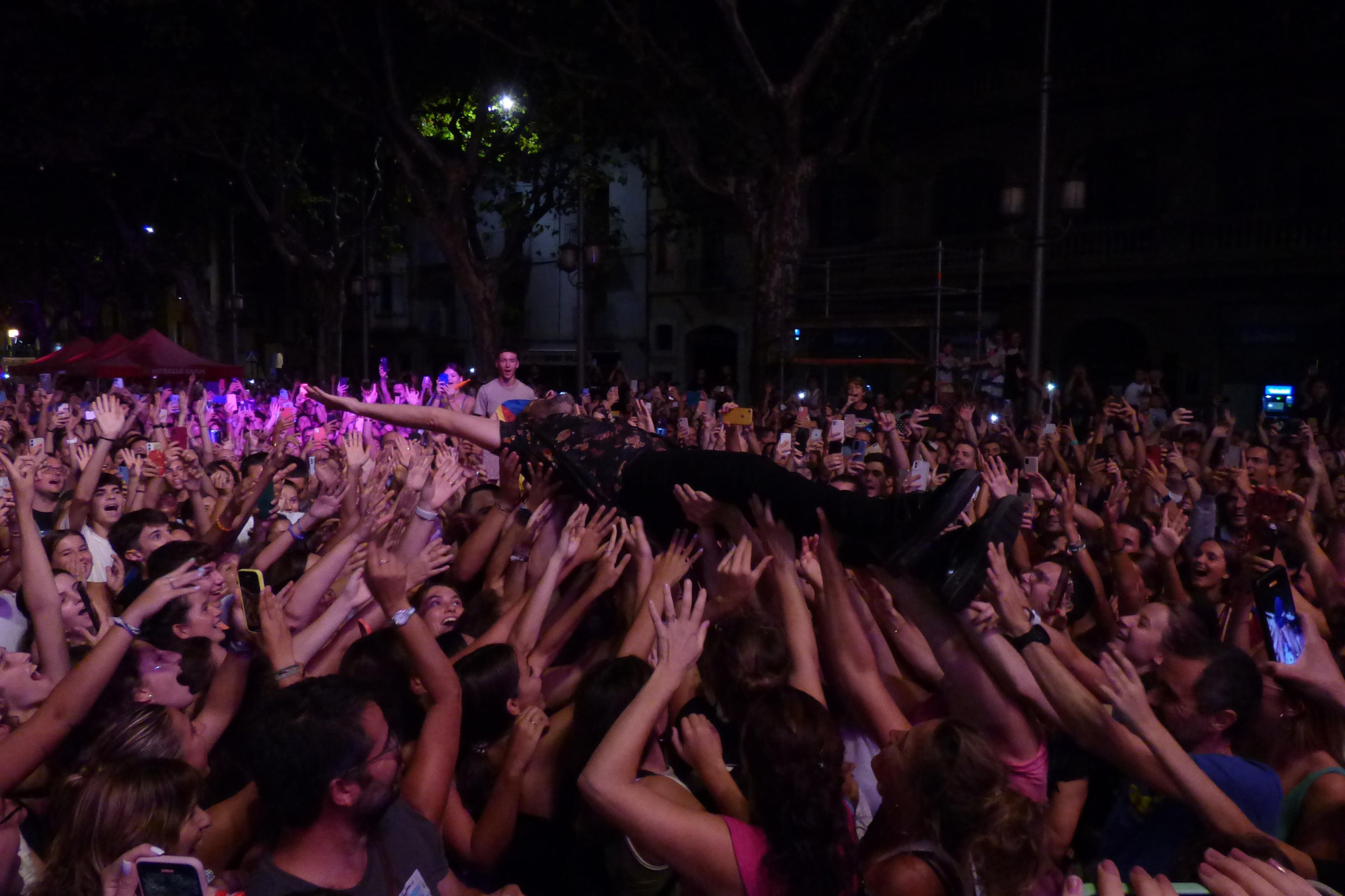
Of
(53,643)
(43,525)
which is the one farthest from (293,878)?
(43,525)

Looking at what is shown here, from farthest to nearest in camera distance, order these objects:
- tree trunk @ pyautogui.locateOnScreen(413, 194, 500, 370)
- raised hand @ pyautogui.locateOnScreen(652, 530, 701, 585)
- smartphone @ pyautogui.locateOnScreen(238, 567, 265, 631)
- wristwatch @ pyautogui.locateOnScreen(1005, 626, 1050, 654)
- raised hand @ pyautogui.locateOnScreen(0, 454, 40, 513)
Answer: tree trunk @ pyautogui.locateOnScreen(413, 194, 500, 370) → raised hand @ pyautogui.locateOnScreen(652, 530, 701, 585) → raised hand @ pyautogui.locateOnScreen(0, 454, 40, 513) → smartphone @ pyautogui.locateOnScreen(238, 567, 265, 631) → wristwatch @ pyautogui.locateOnScreen(1005, 626, 1050, 654)

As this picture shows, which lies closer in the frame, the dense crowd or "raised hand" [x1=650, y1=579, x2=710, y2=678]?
the dense crowd

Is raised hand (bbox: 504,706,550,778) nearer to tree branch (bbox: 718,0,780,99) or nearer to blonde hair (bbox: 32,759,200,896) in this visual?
blonde hair (bbox: 32,759,200,896)

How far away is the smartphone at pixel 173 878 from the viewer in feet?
5.34

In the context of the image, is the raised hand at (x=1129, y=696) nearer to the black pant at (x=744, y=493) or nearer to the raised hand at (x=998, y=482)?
the black pant at (x=744, y=493)

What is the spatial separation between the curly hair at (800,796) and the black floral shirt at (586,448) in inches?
68.8

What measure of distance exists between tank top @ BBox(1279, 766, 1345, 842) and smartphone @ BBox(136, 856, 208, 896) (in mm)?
2378

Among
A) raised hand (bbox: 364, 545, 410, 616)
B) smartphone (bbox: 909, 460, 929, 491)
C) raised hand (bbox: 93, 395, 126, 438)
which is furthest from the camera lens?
smartphone (bbox: 909, 460, 929, 491)

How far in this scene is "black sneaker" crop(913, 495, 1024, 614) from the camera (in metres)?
2.55

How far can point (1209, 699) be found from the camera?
8.46 feet

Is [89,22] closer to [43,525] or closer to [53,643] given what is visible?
[43,525]

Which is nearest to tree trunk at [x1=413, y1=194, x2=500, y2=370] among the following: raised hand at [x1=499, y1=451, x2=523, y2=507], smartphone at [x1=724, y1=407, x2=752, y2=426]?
smartphone at [x1=724, y1=407, x2=752, y2=426]

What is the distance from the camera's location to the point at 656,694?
7.49 ft

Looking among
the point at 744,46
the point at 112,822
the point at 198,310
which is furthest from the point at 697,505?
the point at 198,310
